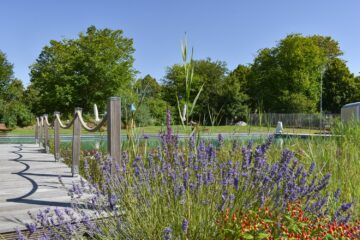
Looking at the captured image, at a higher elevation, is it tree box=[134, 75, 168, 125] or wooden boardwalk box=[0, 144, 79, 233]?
tree box=[134, 75, 168, 125]

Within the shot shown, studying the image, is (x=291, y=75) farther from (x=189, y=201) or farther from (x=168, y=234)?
(x=168, y=234)

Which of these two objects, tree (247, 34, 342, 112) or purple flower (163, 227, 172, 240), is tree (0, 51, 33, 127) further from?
purple flower (163, 227, 172, 240)

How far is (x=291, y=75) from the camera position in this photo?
4112 cm

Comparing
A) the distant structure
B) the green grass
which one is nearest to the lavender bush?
the green grass

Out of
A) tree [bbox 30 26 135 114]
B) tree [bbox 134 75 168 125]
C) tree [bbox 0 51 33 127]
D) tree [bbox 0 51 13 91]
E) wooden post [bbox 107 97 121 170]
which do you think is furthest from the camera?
tree [bbox 0 51 13 91]

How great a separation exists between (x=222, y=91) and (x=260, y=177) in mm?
35758

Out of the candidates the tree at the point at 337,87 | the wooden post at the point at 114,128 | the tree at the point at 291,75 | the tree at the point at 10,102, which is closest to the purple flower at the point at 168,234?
the wooden post at the point at 114,128

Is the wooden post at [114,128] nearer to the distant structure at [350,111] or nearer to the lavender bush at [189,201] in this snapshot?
the lavender bush at [189,201]

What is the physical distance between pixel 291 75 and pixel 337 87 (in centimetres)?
598

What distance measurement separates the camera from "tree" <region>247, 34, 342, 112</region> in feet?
131

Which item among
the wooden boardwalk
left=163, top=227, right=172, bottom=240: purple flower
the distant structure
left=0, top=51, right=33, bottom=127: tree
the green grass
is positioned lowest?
Answer: the wooden boardwalk

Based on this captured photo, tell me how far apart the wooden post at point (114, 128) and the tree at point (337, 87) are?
4182cm

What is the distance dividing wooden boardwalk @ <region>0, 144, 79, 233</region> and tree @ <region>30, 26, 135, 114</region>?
21.0 metres

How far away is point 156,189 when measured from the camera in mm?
2242
